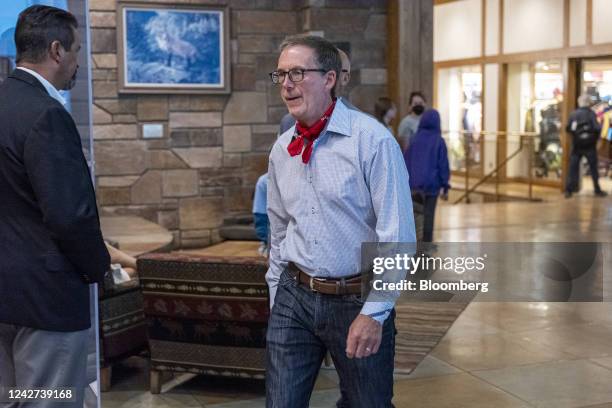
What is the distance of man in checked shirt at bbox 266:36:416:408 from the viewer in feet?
7.89

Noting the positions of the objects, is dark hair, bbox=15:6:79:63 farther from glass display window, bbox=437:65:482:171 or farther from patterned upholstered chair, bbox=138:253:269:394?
glass display window, bbox=437:65:482:171

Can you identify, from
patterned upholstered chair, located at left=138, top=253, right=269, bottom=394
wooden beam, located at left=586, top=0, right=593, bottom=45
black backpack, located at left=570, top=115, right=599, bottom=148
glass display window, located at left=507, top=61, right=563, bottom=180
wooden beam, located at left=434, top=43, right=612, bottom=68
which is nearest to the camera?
patterned upholstered chair, located at left=138, top=253, right=269, bottom=394

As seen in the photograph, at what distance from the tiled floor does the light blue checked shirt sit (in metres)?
1.88

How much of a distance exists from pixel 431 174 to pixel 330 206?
5.38 metres

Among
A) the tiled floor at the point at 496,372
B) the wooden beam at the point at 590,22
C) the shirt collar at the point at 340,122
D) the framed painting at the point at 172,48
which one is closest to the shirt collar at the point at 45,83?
the shirt collar at the point at 340,122

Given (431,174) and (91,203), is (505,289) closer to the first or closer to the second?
(431,174)

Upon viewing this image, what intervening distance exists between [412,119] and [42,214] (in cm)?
673

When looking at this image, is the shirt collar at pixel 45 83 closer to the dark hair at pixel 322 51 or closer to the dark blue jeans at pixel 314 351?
the dark hair at pixel 322 51

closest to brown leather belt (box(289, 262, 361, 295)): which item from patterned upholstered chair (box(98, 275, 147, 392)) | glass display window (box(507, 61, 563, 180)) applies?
patterned upholstered chair (box(98, 275, 147, 392))

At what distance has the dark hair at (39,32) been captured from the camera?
2404 mm

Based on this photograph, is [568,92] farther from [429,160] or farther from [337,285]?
[337,285]

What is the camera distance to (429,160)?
775 cm

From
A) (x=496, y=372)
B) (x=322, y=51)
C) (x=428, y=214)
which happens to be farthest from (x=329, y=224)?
(x=428, y=214)

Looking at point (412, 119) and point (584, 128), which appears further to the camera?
point (584, 128)
